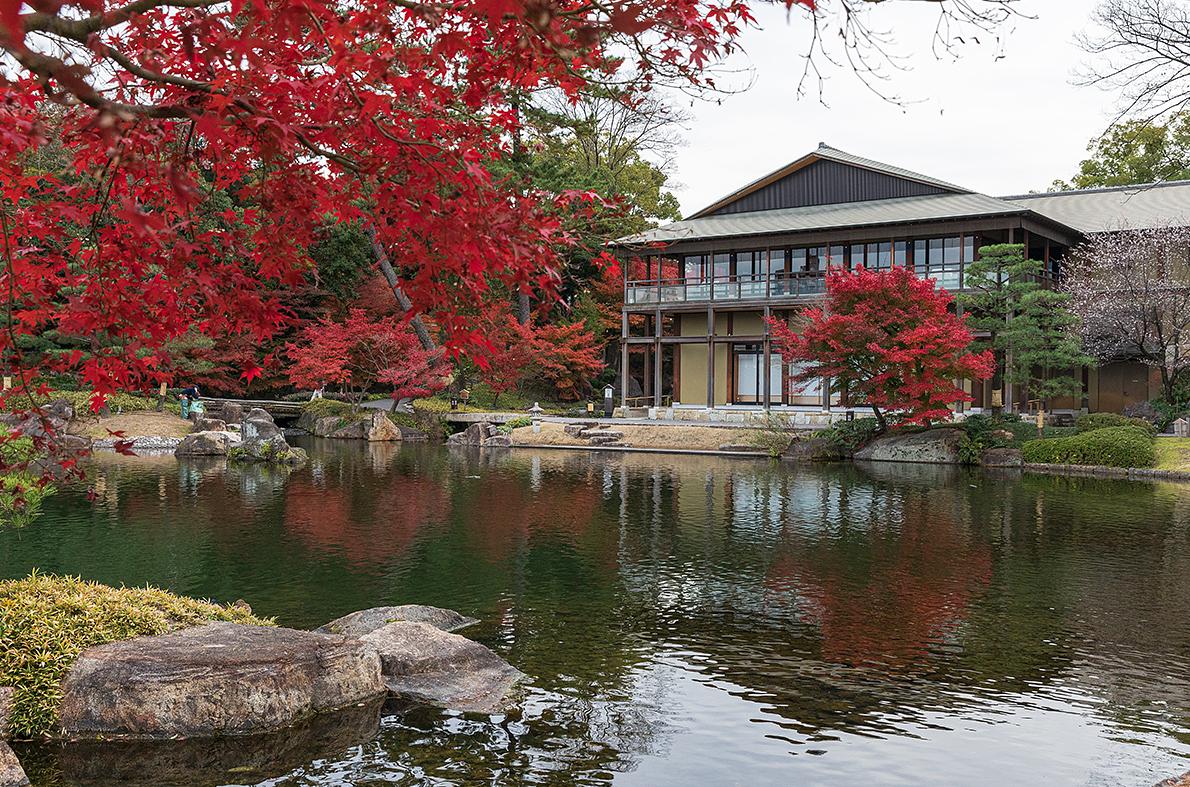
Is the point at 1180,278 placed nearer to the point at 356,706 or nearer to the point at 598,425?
the point at 598,425

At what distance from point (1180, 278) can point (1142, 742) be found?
22.8 m

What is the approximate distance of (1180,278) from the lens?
2509cm

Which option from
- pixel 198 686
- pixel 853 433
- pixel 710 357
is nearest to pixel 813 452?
pixel 853 433

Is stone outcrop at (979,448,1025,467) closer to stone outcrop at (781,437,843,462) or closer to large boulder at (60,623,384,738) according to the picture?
stone outcrop at (781,437,843,462)

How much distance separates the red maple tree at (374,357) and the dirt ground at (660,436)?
421 centimetres

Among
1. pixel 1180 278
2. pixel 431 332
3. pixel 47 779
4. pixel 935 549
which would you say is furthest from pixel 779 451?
pixel 47 779

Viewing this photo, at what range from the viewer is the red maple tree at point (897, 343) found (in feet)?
76.5

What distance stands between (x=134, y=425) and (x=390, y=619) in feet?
77.7

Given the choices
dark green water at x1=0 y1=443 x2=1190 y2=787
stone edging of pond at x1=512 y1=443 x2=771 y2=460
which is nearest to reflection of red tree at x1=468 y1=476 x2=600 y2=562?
dark green water at x1=0 y1=443 x2=1190 y2=787

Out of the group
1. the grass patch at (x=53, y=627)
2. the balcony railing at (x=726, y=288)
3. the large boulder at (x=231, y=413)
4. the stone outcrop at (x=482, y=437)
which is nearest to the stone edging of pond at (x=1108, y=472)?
the balcony railing at (x=726, y=288)

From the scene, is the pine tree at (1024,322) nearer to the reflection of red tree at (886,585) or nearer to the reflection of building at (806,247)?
the reflection of building at (806,247)

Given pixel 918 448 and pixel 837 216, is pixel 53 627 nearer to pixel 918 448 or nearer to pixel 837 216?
pixel 918 448

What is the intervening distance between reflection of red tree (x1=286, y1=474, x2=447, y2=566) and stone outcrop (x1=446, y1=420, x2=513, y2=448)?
8285mm

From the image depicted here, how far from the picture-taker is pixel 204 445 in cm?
2517
